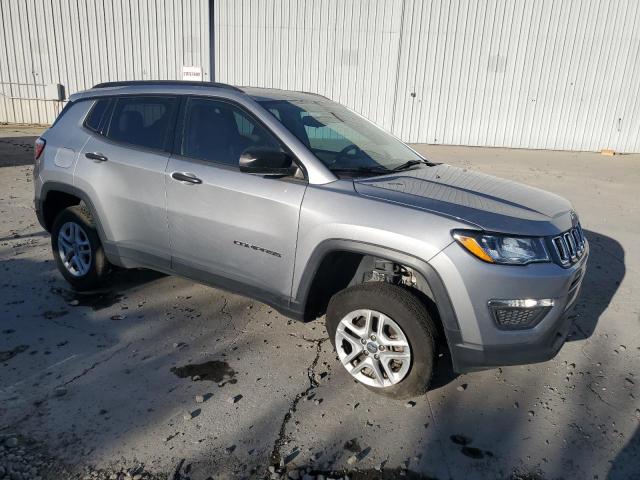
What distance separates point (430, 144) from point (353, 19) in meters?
4.11

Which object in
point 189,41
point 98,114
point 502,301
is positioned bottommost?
point 502,301

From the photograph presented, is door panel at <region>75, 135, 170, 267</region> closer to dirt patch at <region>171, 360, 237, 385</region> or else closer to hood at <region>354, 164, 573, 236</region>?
dirt patch at <region>171, 360, 237, 385</region>

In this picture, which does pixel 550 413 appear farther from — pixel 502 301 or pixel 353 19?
pixel 353 19

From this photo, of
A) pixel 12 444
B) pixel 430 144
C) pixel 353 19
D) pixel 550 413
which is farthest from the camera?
pixel 430 144

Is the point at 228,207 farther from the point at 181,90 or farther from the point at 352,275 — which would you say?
the point at 181,90

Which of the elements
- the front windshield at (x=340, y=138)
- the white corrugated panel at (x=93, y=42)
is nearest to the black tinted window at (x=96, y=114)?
the front windshield at (x=340, y=138)

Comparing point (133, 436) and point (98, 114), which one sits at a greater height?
point (98, 114)

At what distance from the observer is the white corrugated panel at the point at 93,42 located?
13.9 m

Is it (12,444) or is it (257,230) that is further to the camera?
(257,230)

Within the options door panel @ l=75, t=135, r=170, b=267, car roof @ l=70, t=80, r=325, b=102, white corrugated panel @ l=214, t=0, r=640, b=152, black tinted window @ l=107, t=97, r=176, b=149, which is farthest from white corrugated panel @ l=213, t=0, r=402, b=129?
door panel @ l=75, t=135, r=170, b=267

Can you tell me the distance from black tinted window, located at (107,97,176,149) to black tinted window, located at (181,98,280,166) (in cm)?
22

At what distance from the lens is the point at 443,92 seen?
1388cm

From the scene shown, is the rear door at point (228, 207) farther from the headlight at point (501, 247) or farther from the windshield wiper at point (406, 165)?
the headlight at point (501, 247)

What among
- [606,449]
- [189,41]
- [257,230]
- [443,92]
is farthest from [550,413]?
[189,41]
